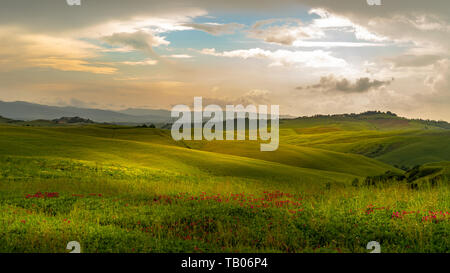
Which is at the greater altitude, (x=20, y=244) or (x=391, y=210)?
(x=391, y=210)

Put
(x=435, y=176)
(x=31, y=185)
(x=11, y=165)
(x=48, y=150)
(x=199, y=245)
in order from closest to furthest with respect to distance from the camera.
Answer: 1. (x=199, y=245)
2. (x=435, y=176)
3. (x=31, y=185)
4. (x=11, y=165)
5. (x=48, y=150)

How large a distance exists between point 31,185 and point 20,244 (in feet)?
56.6

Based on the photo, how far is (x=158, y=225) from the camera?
1554 centimetres

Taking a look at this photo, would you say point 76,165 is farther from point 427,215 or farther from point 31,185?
point 427,215

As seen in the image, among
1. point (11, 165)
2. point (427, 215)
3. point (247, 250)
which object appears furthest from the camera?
point (11, 165)

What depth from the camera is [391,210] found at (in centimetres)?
1630

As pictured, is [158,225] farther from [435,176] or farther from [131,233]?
[435,176]

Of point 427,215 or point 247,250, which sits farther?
point 427,215

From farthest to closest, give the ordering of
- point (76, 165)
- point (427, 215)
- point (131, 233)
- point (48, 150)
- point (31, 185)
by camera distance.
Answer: point (48, 150)
point (76, 165)
point (31, 185)
point (427, 215)
point (131, 233)

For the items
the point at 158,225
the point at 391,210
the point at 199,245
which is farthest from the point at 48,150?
the point at 391,210

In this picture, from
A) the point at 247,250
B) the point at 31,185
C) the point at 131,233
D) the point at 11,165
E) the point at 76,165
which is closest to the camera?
the point at 247,250
